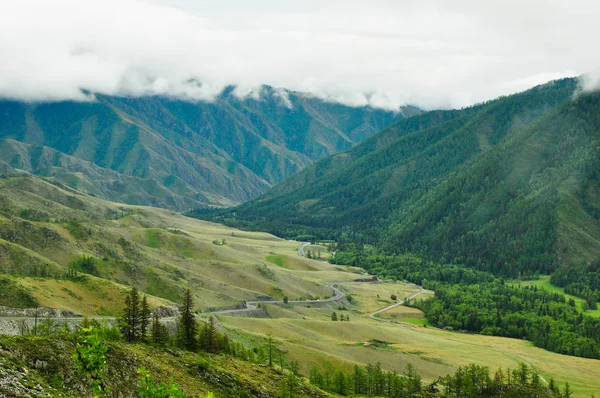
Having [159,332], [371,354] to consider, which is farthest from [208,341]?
[371,354]

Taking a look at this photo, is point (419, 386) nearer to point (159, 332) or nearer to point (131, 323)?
point (159, 332)

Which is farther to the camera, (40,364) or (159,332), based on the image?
(159,332)

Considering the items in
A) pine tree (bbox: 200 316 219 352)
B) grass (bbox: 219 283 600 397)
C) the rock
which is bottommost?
grass (bbox: 219 283 600 397)

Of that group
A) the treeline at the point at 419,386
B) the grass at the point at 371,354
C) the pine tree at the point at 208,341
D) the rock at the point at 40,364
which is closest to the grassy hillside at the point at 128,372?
the rock at the point at 40,364

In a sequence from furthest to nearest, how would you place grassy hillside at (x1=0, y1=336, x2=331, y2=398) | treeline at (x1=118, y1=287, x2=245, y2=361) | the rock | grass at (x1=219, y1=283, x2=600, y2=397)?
grass at (x1=219, y1=283, x2=600, y2=397)
treeline at (x1=118, y1=287, x2=245, y2=361)
the rock
grassy hillside at (x1=0, y1=336, x2=331, y2=398)

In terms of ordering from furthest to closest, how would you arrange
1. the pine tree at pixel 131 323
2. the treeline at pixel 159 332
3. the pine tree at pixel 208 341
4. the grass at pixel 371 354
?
the grass at pixel 371 354 → the pine tree at pixel 208 341 → the treeline at pixel 159 332 → the pine tree at pixel 131 323

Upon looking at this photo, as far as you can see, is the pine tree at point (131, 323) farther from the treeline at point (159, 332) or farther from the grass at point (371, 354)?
the grass at point (371, 354)

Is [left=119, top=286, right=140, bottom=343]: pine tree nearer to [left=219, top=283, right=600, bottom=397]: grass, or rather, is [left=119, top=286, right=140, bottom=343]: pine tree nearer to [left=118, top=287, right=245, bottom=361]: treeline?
[left=118, top=287, right=245, bottom=361]: treeline

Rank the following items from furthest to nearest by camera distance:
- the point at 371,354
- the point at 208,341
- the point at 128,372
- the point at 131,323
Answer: the point at 371,354 < the point at 208,341 < the point at 131,323 < the point at 128,372

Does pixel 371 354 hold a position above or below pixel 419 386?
above

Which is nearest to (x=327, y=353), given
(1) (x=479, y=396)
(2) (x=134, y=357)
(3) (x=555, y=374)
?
(1) (x=479, y=396)

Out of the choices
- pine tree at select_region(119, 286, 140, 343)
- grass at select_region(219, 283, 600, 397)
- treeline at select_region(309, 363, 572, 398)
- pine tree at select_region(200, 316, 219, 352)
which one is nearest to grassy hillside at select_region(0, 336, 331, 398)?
pine tree at select_region(200, 316, 219, 352)

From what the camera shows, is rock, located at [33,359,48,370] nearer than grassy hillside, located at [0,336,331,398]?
No

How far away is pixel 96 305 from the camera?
534 ft
